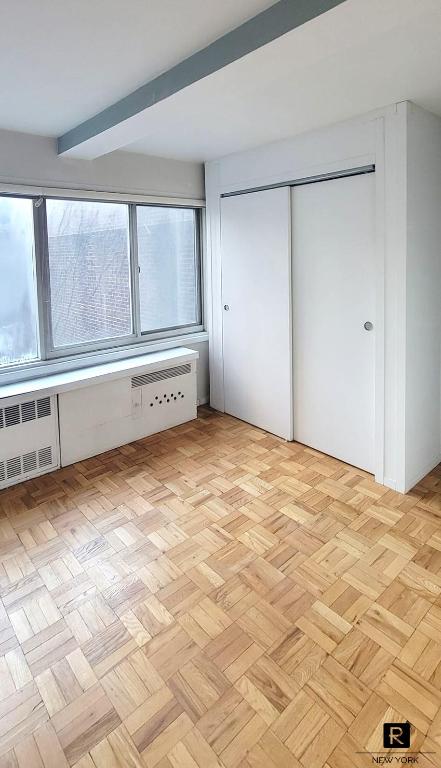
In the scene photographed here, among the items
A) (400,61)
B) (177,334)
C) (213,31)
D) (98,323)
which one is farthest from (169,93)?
(177,334)

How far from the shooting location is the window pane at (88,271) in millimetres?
3461

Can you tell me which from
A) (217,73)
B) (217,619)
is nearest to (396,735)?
(217,619)

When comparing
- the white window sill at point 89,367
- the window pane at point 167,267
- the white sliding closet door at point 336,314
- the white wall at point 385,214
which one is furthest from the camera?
the window pane at point 167,267

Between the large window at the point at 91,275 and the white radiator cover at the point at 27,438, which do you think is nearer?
the white radiator cover at the point at 27,438

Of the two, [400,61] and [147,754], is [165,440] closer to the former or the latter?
[147,754]

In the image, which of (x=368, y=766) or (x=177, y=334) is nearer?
(x=368, y=766)

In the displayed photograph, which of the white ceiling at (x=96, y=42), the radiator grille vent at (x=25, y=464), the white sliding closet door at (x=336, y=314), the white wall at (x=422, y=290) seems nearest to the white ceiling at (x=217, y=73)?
the white ceiling at (x=96, y=42)

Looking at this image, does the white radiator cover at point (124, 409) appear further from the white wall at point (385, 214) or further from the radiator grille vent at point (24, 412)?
the white wall at point (385, 214)

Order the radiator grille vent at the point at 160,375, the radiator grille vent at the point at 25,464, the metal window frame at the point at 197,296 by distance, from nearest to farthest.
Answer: the radiator grille vent at the point at 25,464 → the radiator grille vent at the point at 160,375 → the metal window frame at the point at 197,296

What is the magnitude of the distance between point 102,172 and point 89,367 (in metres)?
1.51

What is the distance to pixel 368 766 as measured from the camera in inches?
53.9

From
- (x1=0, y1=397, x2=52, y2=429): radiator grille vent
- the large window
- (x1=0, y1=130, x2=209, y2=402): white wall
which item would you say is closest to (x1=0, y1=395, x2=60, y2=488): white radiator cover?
(x1=0, y1=397, x2=52, y2=429): radiator grille vent

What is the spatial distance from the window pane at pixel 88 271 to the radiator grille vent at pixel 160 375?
17.9 inches

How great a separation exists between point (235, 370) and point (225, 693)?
9.37 ft
